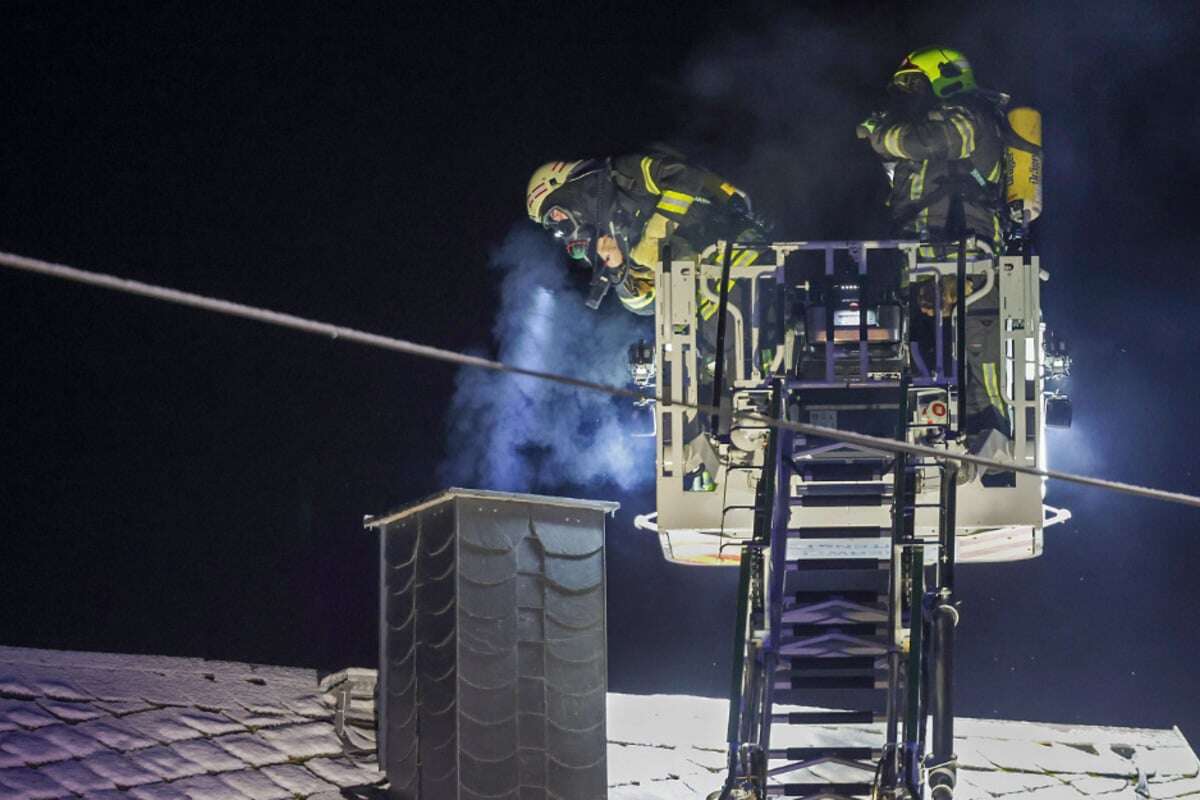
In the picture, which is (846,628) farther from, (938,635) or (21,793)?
(21,793)

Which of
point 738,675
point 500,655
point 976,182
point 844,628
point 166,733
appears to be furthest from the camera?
point 976,182

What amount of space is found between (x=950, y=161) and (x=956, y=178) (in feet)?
0.44

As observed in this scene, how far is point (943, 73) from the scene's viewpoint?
1252 cm

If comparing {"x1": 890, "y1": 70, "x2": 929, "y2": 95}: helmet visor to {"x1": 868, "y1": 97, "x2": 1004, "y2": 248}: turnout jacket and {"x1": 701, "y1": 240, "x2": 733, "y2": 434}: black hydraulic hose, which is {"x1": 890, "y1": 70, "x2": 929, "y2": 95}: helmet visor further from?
{"x1": 701, "y1": 240, "x2": 733, "y2": 434}: black hydraulic hose

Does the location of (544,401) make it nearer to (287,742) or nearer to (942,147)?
(942,147)

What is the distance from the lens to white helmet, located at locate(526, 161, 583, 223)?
13.3 meters

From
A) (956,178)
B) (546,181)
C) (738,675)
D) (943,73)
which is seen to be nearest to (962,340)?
(956,178)

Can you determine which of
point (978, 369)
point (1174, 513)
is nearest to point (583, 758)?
point (978, 369)

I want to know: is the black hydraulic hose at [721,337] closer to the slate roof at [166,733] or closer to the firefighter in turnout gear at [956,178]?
the firefighter in turnout gear at [956,178]

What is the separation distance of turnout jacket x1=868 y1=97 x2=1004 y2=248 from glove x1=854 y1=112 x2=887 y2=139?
0.8 inches

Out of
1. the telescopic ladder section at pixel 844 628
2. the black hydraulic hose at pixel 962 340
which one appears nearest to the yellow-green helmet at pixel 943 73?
the black hydraulic hose at pixel 962 340

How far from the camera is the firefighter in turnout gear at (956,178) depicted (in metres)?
12.1

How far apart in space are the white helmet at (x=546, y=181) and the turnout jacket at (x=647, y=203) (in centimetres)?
7

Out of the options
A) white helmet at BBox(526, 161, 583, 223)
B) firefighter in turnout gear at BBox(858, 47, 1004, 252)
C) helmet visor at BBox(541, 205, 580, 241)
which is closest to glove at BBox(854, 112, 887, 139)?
firefighter in turnout gear at BBox(858, 47, 1004, 252)
